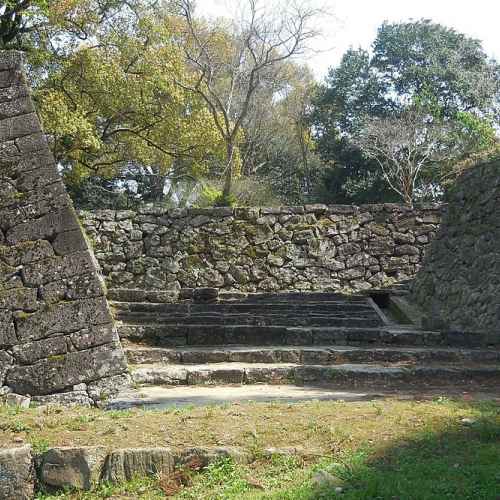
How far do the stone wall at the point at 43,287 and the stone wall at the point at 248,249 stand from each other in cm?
806

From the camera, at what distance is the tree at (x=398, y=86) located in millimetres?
27797

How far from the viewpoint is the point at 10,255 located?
6043mm

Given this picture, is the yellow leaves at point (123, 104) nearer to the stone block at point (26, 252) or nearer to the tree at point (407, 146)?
the tree at point (407, 146)

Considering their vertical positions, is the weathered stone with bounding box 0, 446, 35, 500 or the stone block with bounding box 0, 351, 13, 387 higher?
the stone block with bounding box 0, 351, 13, 387

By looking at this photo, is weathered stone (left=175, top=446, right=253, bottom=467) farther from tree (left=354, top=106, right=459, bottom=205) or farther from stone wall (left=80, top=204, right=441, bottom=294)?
tree (left=354, top=106, right=459, bottom=205)

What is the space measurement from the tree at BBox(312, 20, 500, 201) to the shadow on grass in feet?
76.6

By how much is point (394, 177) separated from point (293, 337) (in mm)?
19743

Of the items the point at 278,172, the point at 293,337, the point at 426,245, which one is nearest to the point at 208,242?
the point at 426,245

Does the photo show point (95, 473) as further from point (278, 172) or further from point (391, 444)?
point (278, 172)

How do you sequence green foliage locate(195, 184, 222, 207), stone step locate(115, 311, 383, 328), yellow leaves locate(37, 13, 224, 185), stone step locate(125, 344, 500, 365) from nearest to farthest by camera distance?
stone step locate(125, 344, 500, 365)
stone step locate(115, 311, 383, 328)
yellow leaves locate(37, 13, 224, 185)
green foliage locate(195, 184, 222, 207)

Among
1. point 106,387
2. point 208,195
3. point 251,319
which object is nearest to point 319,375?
point 106,387

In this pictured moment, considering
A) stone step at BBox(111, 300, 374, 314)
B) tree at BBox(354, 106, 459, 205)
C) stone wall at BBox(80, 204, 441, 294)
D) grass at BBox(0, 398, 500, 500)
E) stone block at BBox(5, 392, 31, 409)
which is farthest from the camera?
tree at BBox(354, 106, 459, 205)

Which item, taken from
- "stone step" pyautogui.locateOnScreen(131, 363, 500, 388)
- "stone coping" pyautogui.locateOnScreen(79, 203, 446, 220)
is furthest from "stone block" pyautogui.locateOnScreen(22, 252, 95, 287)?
"stone coping" pyautogui.locateOnScreen(79, 203, 446, 220)

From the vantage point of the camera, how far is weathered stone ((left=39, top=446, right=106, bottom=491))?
12.9 ft
